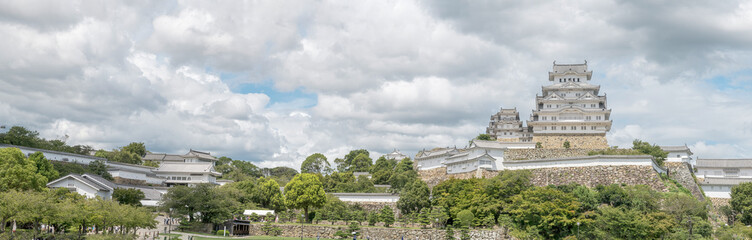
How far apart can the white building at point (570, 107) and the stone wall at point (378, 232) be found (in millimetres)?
25365

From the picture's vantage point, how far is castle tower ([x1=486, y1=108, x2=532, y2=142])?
72.7m

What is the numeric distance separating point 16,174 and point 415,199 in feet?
94.2

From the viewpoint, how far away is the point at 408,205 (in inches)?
1852

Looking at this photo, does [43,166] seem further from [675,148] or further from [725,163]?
[725,163]

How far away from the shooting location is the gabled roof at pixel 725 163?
54438 mm

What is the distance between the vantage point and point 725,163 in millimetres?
55281

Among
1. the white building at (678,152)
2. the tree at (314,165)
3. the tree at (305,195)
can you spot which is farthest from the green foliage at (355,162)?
the white building at (678,152)

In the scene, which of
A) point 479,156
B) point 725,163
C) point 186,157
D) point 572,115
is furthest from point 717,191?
point 186,157

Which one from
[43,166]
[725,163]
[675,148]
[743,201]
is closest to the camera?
[743,201]

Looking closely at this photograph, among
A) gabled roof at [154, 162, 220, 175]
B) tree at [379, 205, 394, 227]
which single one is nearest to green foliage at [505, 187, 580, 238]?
tree at [379, 205, 394, 227]

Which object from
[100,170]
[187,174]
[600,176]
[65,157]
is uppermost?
[65,157]

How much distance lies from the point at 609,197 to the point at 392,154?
64.7 meters

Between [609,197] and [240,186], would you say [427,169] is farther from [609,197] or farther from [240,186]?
[609,197]

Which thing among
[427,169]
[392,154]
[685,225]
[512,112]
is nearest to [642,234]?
[685,225]
